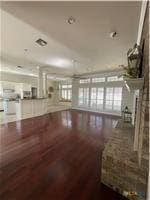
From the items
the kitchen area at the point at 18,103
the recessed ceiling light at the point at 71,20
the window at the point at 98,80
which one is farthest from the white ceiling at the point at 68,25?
the window at the point at 98,80

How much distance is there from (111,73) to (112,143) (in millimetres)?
6269

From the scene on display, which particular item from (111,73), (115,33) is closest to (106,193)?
(115,33)

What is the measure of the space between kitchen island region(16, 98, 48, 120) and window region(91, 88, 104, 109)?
380 centimetres

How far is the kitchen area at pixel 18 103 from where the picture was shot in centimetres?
587

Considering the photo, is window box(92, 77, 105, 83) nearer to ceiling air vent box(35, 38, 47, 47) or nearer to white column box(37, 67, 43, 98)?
white column box(37, 67, 43, 98)

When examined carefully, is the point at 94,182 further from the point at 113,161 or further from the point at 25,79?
the point at 25,79

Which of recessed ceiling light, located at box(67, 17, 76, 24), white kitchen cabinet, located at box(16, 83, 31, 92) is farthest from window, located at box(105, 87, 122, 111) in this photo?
white kitchen cabinet, located at box(16, 83, 31, 92)

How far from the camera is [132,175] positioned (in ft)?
4.96

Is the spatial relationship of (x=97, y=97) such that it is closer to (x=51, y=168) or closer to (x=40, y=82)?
(x=40, y=82)

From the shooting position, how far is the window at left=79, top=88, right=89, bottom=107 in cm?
902

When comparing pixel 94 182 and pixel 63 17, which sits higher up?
pixel 63 17

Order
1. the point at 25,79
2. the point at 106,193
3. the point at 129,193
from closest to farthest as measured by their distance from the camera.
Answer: the point at 129,193, the point at 106,193, the point at 25,79

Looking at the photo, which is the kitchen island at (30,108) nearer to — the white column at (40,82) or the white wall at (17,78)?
the white column at (40,82)

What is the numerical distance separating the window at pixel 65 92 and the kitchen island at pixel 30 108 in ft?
18.6
